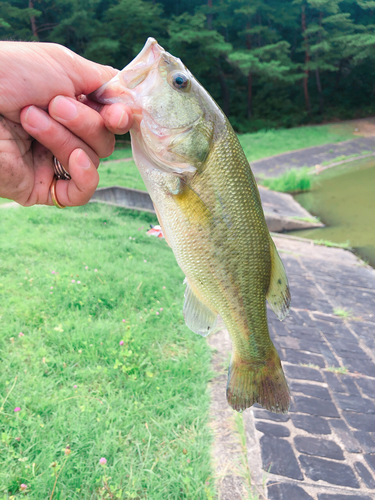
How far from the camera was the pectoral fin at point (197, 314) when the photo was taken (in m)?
1.73

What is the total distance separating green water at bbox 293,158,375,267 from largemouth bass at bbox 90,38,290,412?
7469 millimetres

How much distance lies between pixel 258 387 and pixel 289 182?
12610mm

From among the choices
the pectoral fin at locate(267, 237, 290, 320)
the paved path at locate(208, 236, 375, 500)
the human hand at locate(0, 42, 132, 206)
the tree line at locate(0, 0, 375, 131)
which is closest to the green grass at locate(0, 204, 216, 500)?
the paved path at locate(208, 236, 375, 500)

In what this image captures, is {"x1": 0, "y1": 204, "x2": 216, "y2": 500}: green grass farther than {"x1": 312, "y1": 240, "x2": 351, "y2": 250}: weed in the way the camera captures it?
No

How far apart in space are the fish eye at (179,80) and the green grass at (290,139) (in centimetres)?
1580

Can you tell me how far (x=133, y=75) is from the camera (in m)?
1.48

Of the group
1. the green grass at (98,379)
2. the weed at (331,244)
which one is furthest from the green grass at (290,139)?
the green grass at (98,379)

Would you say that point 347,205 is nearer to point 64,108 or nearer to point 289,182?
point 289,182

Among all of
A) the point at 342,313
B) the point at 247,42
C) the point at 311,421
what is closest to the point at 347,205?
the point at 342,313

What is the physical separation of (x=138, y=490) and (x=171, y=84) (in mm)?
2429

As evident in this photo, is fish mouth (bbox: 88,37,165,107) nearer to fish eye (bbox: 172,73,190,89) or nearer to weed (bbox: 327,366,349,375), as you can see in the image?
fish eye (bbox: 172,73,190,89)

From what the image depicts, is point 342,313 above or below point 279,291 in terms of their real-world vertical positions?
below

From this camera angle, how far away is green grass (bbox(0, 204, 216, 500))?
2520 mm

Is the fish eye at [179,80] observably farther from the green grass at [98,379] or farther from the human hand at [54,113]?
the green grass at [98,379]
